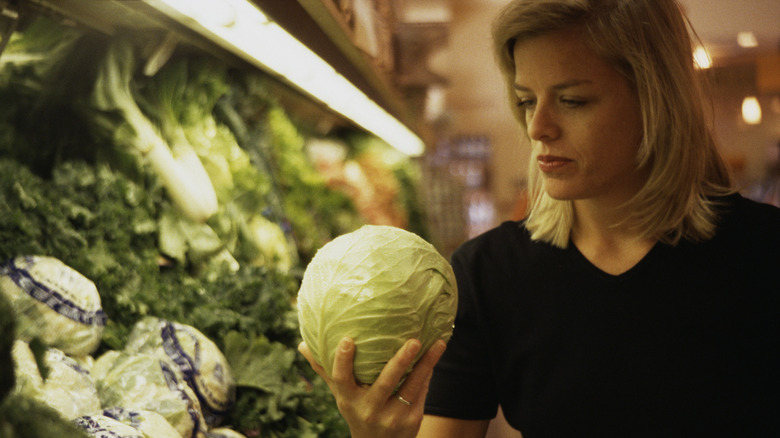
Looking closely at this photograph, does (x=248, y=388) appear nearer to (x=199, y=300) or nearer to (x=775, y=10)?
(x=199, y=300)

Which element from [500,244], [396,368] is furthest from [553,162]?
[396,368]

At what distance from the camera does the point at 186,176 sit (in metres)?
2.47

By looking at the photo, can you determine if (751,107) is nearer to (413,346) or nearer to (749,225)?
(749,225)

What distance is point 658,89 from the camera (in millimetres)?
1579

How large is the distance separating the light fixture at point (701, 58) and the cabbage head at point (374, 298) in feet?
2.97

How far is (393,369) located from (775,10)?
724 centimetres

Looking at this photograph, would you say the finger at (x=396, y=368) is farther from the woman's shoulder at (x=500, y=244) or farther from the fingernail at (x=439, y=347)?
the woman's shoulder at (x=500, y=244)

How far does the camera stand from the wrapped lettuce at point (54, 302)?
1432mm

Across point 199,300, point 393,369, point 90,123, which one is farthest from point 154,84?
point 393,369

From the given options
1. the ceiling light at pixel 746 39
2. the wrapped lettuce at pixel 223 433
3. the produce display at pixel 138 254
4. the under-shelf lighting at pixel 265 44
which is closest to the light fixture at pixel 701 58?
the under-shelf lighting at pixel 265 44

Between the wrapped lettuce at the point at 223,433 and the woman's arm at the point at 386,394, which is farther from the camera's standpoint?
the wrapped lettuce at the point at 223,433

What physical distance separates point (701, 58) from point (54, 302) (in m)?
1.73

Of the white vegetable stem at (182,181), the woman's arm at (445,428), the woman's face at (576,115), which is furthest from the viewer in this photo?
the white vegetable stem at (182,181)

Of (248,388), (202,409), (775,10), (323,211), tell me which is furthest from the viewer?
(775,10)
